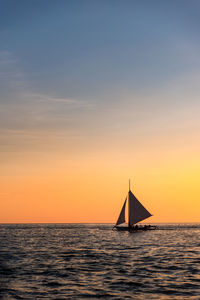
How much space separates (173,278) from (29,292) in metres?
12.1

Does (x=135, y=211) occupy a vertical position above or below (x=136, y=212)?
above

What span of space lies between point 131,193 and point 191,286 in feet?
313

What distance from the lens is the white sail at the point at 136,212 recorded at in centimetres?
11800

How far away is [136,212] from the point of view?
118688 millimetres

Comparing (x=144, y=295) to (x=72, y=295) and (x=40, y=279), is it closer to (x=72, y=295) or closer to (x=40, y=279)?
(x=72, y=295)

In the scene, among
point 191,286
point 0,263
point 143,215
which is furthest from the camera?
point 143,215

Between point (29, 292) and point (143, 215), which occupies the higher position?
point (143, 215)

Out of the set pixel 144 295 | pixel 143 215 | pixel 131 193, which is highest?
pixel 131 193

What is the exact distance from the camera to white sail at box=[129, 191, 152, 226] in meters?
118

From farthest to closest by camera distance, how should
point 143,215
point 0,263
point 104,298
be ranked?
point 143,215, point 0,263, point 104,298

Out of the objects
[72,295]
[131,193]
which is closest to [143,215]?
[131,193]

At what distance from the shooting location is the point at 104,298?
73.5 feet

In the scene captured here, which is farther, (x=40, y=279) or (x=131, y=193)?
(x=131, y=193)

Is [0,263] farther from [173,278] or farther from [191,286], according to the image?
[191,286]
